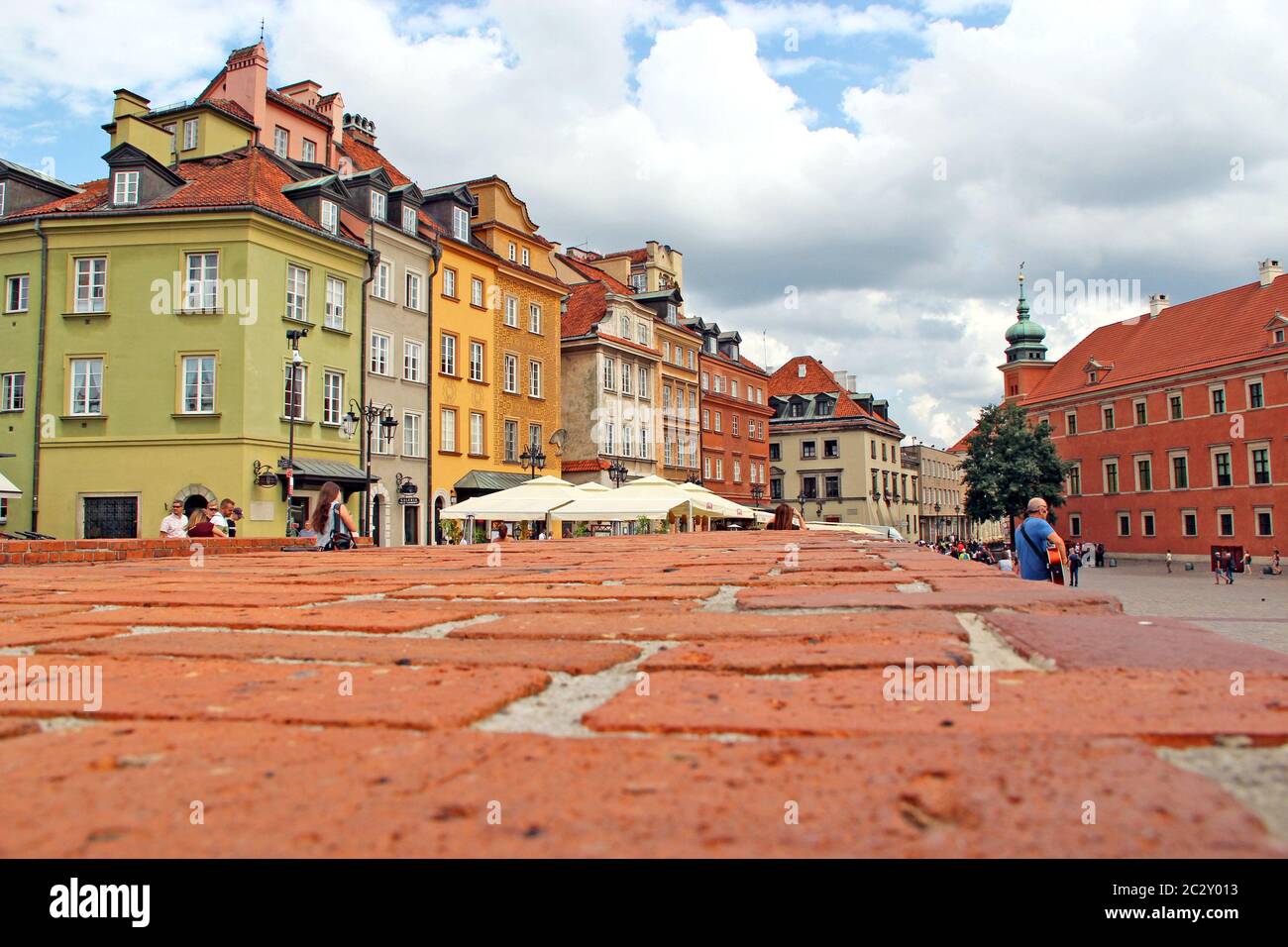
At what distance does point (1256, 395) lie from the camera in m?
52.9

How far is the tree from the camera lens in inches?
2387

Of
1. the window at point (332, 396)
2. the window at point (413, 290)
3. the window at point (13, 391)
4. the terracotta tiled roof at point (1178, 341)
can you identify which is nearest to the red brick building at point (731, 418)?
the window at point (413, 290)

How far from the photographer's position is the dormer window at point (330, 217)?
28.8 metres

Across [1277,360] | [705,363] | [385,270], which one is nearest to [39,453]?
[385,270]

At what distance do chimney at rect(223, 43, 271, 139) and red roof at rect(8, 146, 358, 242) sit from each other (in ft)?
13.2

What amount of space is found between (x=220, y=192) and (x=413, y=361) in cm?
828

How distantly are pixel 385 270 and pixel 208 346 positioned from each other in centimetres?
724

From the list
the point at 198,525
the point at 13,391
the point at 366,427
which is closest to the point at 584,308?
the point at 366,427

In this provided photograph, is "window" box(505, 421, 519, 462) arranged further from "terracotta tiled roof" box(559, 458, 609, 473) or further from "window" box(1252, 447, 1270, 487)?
"window" box(1252, 447, 1270, 487)

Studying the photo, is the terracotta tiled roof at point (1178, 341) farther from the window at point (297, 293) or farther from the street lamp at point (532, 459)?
the window at point (297, 293)

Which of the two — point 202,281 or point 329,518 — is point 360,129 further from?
point 329,518

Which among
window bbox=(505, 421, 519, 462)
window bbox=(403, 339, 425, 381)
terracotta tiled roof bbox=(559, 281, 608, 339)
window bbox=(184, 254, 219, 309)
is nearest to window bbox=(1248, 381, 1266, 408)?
terracotta tiled roof bbox=(559, 281, 608, 339)
